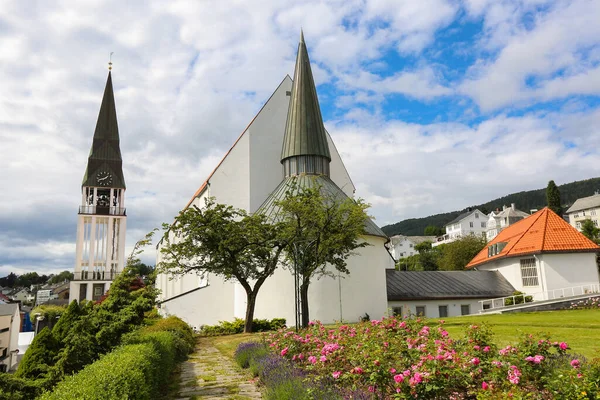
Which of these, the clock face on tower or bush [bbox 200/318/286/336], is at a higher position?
the clock face on tower

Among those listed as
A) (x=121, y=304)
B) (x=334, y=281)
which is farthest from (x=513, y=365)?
(x=334, y=281)

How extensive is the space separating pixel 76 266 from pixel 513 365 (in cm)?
6997

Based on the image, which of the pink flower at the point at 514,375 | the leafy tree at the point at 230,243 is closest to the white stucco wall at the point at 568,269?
the leafy tree at the point at 230,243

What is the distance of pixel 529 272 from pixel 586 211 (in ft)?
311

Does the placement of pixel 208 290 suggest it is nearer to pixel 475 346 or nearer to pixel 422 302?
pixel 422 302

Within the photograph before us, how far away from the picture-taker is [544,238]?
3222cm

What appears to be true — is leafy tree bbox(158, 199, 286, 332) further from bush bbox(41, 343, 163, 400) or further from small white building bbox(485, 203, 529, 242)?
small white building bbox(485, 203, 529, 242)

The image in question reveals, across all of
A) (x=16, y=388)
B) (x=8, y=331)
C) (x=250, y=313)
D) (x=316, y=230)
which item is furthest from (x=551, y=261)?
(x=8, y=331)

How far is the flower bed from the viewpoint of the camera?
16.9ft

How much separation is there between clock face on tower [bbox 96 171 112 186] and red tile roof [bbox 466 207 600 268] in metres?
56.0

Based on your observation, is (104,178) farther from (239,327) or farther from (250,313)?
(250,313)

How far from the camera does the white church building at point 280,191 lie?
944 inches

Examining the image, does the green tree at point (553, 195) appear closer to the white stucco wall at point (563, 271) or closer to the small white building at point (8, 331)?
the white stucco wall at point (563, 271)

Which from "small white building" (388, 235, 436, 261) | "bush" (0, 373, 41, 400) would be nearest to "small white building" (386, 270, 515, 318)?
"bush" (0, 373, 41, 400)
